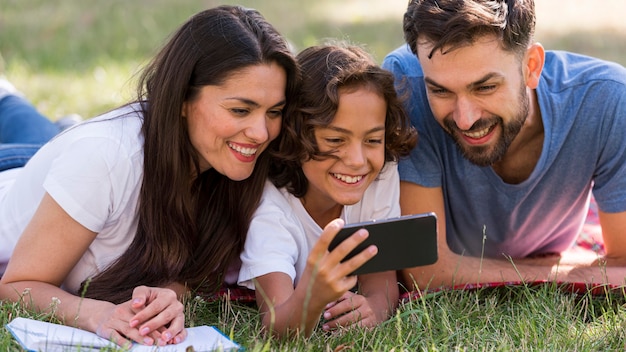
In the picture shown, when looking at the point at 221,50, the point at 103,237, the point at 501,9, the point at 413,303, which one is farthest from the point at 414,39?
the point at 103,237

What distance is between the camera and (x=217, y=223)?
384 centimetres

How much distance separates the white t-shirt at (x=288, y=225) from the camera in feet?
11.7

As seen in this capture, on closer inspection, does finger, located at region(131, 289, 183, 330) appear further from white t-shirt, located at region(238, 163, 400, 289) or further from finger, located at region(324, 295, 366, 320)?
finger, located at region(324, 295, 366, 320)

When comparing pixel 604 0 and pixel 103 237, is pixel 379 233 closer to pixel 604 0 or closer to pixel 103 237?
pixel 103 237

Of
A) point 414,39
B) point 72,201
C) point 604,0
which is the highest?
point 414,39

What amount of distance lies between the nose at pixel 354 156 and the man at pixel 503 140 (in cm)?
Result: 46

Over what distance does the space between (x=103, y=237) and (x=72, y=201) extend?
30 centimetres

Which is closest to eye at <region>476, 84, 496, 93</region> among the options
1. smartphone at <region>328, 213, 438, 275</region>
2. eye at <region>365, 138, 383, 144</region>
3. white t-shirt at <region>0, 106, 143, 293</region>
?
eye at <region>365, 138, 383, 144</region>

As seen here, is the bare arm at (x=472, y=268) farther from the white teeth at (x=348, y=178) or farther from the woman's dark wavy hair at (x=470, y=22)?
the woman's dark wavy hair at (x=470, y=22)

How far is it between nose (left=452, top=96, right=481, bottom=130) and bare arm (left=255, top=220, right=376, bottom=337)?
38.3 inches

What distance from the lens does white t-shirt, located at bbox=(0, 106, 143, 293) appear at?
3.48m

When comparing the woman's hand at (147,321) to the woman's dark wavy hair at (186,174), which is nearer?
the woman's hand at (147,321)

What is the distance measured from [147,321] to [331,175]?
0.99 meters

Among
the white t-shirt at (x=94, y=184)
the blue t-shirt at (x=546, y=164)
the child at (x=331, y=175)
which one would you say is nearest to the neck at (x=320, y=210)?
the child at (x=331, y=175)
